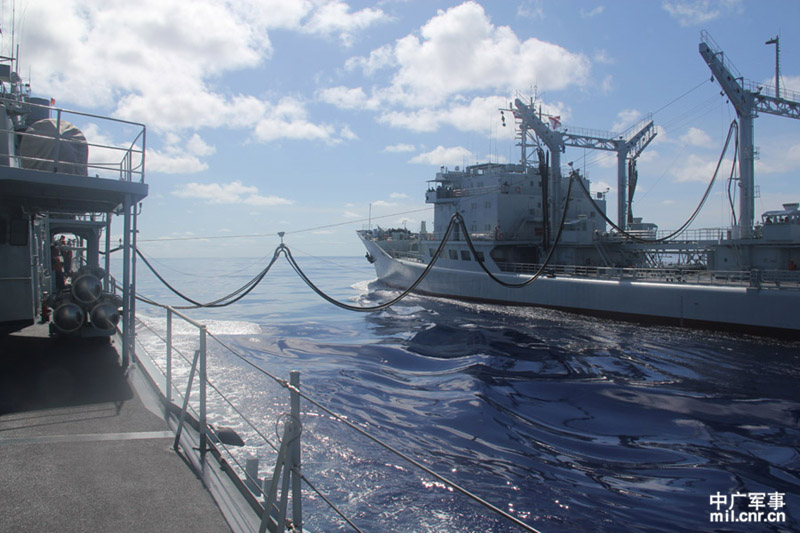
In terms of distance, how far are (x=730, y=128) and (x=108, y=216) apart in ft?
83.0

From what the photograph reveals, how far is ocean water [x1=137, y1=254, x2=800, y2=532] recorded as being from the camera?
17.6ft

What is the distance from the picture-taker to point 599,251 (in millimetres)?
25594

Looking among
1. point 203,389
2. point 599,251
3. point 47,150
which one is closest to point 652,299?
point 599,251

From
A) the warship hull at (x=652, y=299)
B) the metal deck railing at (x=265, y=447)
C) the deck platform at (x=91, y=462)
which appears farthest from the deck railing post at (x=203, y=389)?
the warship hull at (x=652, y=299)

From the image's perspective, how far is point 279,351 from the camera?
14.9 meters

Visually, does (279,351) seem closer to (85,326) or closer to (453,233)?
(85,326)

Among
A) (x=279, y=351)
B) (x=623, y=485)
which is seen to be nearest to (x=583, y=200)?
(x=279, y=351)

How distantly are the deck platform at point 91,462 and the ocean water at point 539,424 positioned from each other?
1284mm

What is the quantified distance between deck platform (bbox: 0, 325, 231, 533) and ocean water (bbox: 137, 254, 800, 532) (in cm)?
128

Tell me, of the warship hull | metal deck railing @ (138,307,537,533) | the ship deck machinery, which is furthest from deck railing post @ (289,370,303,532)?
the warship hull

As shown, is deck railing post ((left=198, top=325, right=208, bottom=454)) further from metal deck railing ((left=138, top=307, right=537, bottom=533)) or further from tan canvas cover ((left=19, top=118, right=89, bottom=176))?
tan canvas cover ((left=19, top=118, right=89, bottom=176))

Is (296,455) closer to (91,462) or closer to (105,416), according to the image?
(91,462)

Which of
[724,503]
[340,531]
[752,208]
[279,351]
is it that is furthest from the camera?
[752,208]

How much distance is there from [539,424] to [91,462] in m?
6.64
